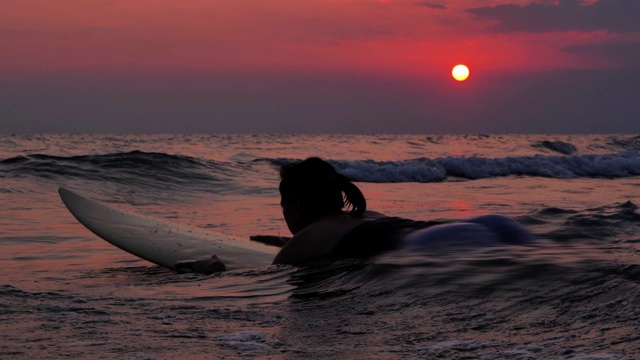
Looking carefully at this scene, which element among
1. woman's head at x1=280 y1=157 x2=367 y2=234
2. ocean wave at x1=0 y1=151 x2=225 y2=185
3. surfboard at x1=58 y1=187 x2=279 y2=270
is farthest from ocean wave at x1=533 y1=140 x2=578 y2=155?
woman's head at x1=280 y1=157 x2=367 y2=234

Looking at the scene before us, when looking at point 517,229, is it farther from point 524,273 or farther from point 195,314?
point 195,314

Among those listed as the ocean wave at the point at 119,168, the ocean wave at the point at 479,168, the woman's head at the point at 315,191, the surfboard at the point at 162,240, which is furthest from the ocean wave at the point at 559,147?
the woman's head at the point at 315,191

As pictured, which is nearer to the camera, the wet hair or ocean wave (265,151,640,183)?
the wet hair

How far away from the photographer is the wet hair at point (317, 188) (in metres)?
3.83

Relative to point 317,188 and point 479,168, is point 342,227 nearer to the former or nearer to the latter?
point 317,188

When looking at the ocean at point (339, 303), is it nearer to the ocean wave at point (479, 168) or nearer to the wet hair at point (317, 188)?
the wet hair at point (317, 188)

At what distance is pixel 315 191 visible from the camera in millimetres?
3848

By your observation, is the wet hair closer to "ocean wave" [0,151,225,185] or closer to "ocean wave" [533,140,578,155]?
"ocean wave" [0,151,225,185]

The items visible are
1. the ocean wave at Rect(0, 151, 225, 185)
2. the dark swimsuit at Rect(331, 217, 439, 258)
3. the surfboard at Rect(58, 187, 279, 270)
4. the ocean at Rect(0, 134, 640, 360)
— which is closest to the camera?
the ocean at Rect(0, 134, 640, 360)

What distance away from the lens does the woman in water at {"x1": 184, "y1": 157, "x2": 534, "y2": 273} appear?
12.1 feet

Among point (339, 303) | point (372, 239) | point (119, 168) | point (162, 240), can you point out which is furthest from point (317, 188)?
point (119, 168)

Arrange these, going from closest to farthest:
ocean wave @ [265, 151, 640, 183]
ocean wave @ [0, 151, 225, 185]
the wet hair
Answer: the wet hair < ocean wave @ [0, 151, 225, 185] < ocean wave @ [265, 151, 640, 183]

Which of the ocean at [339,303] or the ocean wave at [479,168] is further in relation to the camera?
the ocean wave at [479,168]

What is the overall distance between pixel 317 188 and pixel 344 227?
249 millimetres
